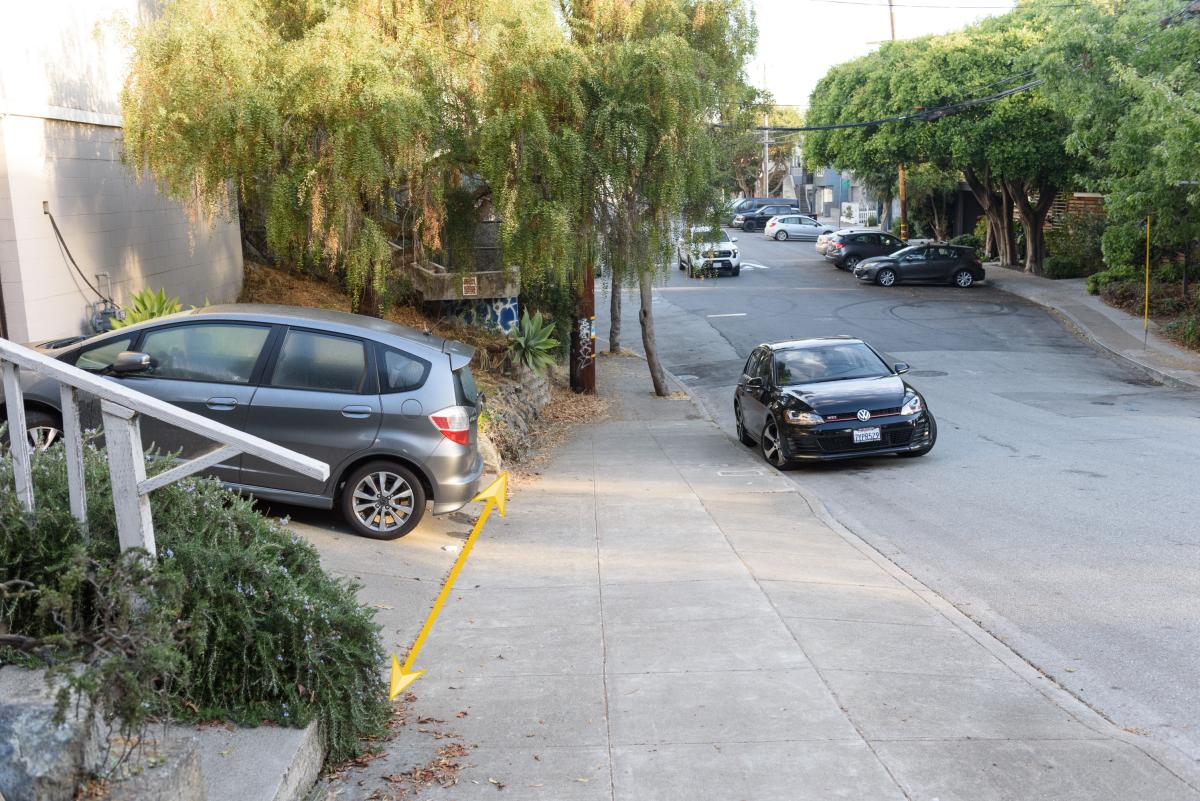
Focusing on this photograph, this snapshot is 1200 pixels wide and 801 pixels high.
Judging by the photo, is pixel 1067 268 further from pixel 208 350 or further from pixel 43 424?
pixel 43 424

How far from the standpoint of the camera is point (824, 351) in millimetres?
16031

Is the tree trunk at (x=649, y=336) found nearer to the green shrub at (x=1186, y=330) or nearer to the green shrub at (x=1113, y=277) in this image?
the green shrub at (x=1186, y=330)

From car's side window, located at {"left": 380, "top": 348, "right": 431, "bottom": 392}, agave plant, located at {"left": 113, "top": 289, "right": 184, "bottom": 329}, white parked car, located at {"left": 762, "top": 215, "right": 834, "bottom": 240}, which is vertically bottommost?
car's side window, located at {"left": 380, "top": 348, "right": 431, "bottom": 392}

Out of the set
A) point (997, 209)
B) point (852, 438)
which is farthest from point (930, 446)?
point (997, 209)

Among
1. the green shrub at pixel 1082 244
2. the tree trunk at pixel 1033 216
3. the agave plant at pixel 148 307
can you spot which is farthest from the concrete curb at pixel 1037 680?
the green shrub at pixel 1082 244

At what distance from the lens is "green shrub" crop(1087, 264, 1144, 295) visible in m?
34.0

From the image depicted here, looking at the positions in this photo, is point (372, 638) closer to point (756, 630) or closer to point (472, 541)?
point (756, 630)

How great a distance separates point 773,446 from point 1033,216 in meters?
29.5

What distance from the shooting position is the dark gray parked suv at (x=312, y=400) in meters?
9.09

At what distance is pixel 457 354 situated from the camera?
9.76 meters

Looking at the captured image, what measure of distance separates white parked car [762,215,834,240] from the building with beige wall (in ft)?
163

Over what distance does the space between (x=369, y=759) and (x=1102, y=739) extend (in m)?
3.43

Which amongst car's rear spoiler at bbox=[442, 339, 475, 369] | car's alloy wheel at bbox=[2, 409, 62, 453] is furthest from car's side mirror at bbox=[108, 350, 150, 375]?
car's rear spoiler at bbox=[442, 339, 475, 369]

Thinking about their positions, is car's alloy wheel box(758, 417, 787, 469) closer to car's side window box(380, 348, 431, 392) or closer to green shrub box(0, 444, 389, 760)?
car's side window box(380, 348, 431, 392)
